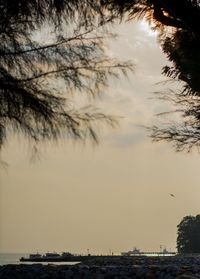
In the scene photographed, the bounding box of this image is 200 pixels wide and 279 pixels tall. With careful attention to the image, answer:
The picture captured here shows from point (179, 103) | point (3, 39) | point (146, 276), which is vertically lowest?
point (146, 276)

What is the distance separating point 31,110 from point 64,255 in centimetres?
8976

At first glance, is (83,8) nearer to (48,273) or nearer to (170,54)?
(48,273)

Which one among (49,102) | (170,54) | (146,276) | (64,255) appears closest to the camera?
(49,102)

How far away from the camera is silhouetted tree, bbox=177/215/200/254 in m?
95.1

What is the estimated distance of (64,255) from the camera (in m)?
94.4

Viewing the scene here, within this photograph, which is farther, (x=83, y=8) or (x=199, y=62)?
(x=199, y=62)

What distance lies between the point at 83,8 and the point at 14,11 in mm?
867

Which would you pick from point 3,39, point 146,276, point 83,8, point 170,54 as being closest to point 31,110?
point 3,39

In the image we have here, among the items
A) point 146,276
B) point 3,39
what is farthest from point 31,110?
point 146,276

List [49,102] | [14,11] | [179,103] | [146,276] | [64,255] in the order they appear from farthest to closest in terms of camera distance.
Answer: [64,255] → [179,103] → [146,276] → [49,102] → [14,11]

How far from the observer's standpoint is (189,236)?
96.5 metres

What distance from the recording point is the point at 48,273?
25.6 feet

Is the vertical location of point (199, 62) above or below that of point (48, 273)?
above

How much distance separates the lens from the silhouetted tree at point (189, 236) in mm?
95062
